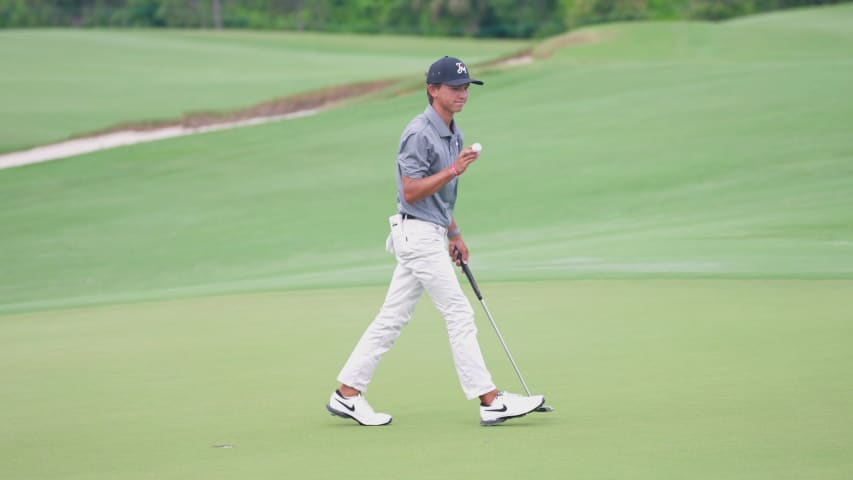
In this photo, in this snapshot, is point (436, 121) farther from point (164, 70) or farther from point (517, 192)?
point (164, 70)

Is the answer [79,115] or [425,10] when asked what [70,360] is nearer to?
[79,115]

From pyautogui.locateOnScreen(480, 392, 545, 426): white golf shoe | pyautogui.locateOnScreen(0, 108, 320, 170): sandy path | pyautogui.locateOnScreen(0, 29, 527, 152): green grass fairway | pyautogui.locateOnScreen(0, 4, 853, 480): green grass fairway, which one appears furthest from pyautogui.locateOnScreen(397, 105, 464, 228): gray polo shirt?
pyautogui.locateOnScreen(0, 29, 527, 152): green grass fairway

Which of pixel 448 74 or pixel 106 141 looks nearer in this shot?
pixel 448 74

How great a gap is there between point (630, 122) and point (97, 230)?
11179mm

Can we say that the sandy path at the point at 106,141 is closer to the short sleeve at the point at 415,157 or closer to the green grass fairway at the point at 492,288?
the green grass fairway at the point at 492,288

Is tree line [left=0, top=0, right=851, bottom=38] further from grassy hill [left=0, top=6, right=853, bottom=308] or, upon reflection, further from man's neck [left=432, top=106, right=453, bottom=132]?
man's neck [left=432, top=106, right=453, bottom=132]

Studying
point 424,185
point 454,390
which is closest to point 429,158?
point 424,185

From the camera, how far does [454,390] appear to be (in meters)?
8.23

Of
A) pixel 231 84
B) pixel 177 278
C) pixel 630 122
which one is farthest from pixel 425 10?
pixel 177 278

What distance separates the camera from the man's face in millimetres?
7340

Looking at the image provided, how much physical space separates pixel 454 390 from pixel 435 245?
1.23 metres

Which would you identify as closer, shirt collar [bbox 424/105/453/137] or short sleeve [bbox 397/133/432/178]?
short sleeve [bbox 397/133/432/178]

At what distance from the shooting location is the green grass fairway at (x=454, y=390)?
622cm

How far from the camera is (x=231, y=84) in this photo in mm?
44094
